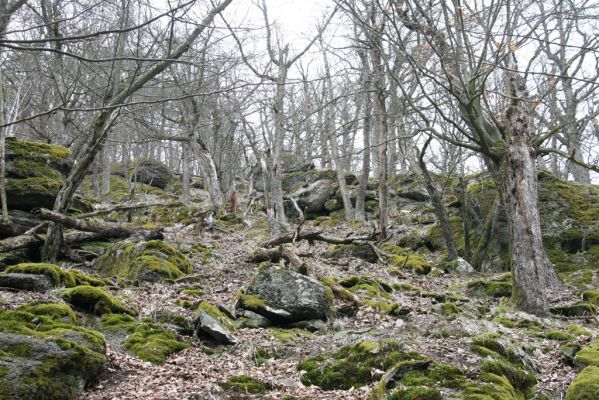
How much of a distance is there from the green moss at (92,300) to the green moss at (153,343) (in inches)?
25.6

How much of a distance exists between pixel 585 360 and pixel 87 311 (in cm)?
601

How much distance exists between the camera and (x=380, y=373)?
477cm

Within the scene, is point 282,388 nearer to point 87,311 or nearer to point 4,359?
point 4,359

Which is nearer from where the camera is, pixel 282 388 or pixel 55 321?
pixel 282 388

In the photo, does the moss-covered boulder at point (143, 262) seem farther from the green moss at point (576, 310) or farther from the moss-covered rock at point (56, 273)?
the green moss at point (576, 310)

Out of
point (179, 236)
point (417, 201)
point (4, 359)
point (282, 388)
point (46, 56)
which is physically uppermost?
point (46, 56)

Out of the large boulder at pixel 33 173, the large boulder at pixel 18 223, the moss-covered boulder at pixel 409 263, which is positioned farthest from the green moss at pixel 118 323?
the moss-covered boulder at pixel 409 263

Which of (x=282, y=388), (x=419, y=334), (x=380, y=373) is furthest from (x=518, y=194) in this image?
(x=282, y=388)

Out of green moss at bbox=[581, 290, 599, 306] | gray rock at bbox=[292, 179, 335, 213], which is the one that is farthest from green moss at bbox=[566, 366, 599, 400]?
Answer: gray rock at bbox=[292, 179, 335, 213]

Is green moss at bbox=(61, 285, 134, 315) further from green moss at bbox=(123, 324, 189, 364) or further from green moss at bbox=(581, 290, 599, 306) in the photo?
green moss at bbox=(581, 290, 599, 306)

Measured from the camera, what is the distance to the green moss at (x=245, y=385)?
4.58 metres

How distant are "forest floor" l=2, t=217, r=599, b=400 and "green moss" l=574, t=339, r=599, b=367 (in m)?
0.17

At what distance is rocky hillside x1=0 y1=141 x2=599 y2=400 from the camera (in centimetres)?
440

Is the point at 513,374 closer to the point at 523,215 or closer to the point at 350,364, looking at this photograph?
the point at 350,364
